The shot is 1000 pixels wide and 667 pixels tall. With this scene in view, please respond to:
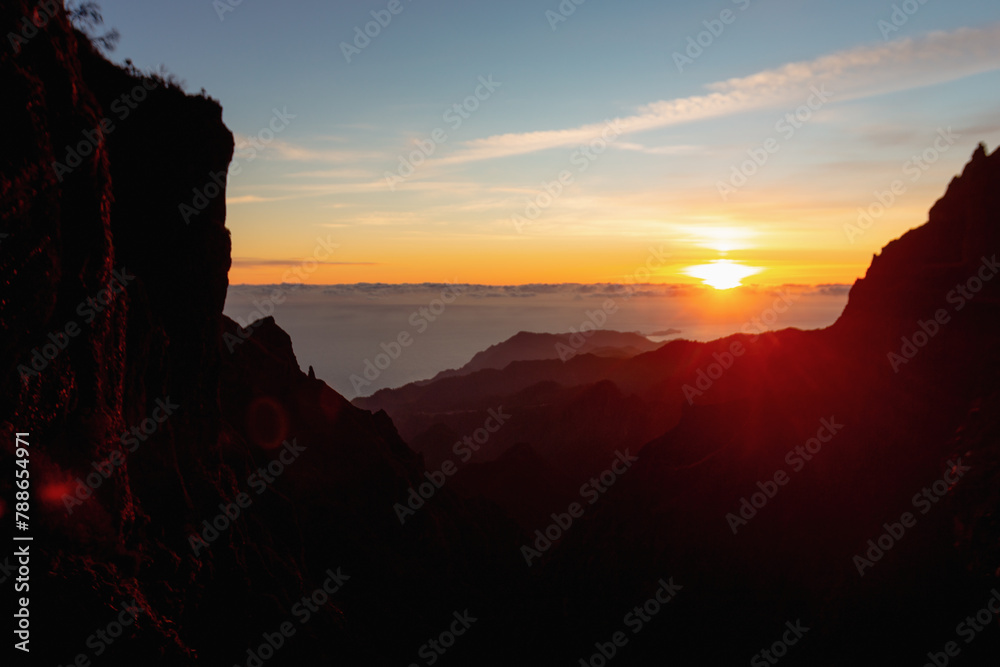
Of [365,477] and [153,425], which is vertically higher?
[153,425]

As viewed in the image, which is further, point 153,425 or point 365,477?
point 365,477

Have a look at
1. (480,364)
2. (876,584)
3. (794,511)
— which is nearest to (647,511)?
(794,511)

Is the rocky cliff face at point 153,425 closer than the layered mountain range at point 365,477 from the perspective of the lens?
Yes

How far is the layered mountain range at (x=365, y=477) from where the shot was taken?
39.0 ft

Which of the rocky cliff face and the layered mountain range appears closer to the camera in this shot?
the rocky cliff face

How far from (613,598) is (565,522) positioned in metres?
19.0

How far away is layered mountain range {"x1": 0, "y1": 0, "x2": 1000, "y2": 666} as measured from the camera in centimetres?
1188

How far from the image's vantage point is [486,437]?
8150 centimetres

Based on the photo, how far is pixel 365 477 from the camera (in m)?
36.9

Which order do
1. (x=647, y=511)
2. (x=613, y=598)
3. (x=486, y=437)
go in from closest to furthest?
1. (x=613, y=598)
2. (x=647, y=511)
3. (x=486, y=437)

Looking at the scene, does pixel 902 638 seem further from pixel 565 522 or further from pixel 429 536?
pixel 565 522

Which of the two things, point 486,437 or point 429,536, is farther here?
point 486,437

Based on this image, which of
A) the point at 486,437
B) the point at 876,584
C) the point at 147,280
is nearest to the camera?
the point at 147,280

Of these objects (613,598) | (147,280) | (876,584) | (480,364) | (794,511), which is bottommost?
(613,598)
